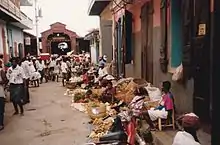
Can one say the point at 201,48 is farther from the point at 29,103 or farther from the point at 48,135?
the point at 29,103

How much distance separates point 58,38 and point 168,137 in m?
46.2

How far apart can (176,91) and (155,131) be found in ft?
5.23

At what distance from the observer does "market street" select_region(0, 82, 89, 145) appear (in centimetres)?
987

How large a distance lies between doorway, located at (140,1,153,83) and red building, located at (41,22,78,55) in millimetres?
37858

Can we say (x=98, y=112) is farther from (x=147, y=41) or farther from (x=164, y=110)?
(x=164, y=110)

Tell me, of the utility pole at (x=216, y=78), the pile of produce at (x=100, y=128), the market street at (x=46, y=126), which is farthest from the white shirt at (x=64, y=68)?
the utility pole at (x=216, y=78)

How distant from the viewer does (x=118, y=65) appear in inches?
838

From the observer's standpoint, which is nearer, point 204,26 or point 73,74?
point 204,26

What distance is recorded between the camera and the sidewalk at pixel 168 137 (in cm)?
703

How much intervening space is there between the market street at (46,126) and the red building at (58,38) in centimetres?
3599

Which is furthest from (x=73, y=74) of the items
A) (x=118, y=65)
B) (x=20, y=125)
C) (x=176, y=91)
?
(x=176, y=91)

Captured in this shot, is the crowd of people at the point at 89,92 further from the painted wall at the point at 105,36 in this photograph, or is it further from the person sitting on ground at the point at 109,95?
the painted wall at the point at 105,36

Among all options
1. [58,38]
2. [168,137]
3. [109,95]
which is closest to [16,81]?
[109,95]

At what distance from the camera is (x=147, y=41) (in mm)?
13430
